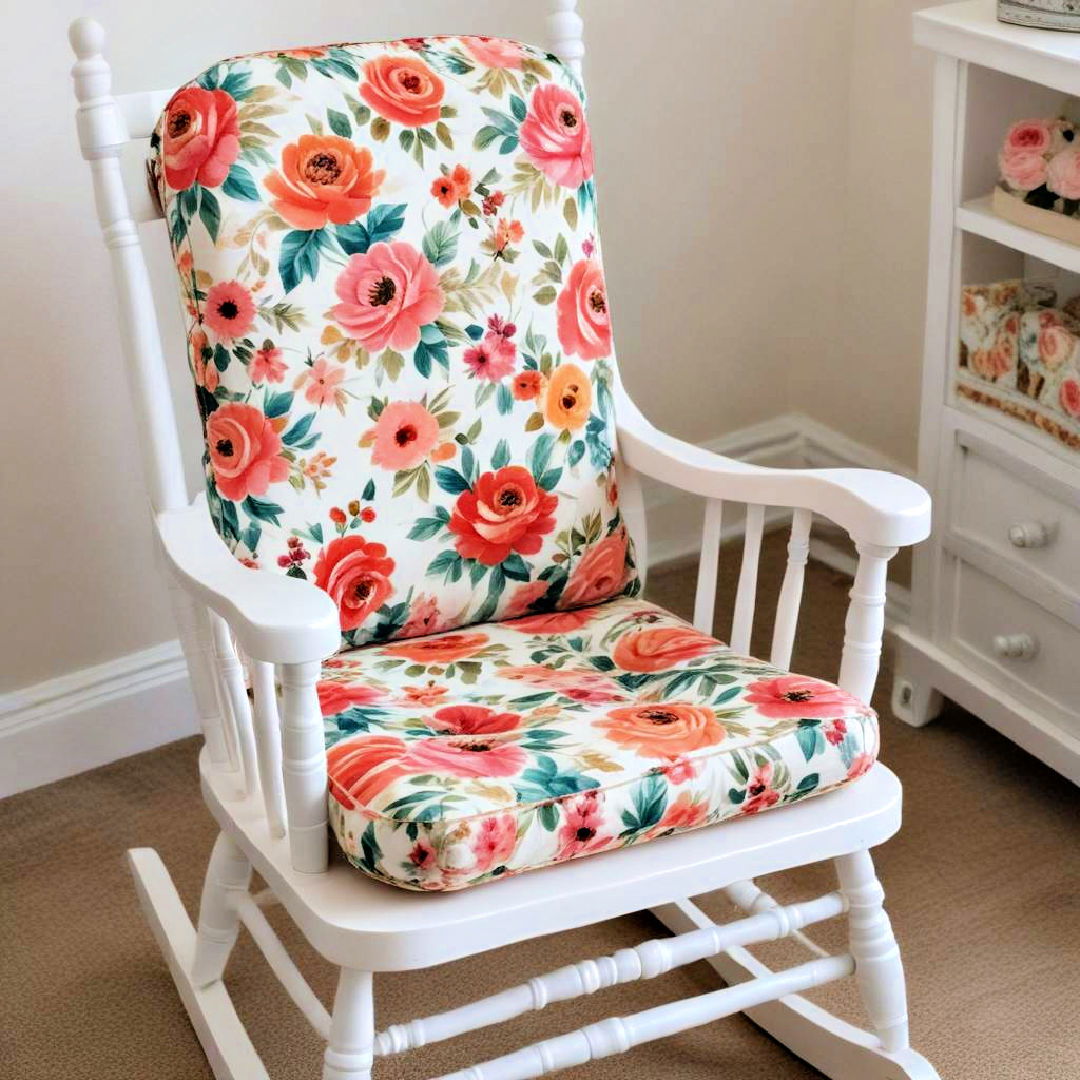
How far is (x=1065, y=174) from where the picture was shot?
1.74 metres

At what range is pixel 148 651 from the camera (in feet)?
7.20

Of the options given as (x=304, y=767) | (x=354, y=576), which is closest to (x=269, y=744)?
(x=304, y=767)

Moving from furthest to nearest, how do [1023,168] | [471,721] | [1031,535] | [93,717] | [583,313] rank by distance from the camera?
[93,717]
[1031,535]
[1023,168]
[583,313]
[471,721]

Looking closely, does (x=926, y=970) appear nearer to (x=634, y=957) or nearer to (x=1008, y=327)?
(x=634, y=957)

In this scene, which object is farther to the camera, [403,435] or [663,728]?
[403,435]

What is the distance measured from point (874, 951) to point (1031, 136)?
0.94 metres

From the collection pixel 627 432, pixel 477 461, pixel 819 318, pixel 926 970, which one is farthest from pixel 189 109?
pixel 819 318

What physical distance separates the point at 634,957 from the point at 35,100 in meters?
1.24

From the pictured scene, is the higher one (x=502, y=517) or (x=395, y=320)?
(x=395, y=320)

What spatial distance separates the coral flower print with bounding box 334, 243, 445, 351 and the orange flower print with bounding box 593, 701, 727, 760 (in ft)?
1.47

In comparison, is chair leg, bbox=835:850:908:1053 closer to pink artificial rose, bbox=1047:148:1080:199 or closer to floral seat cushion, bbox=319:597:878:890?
floral seat cushion, bbox=319:597:878:890

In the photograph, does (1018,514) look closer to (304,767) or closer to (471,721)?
(471,721)

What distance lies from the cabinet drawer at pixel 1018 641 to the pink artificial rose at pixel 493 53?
3.00 ft

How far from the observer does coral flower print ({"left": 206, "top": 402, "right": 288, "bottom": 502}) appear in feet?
A: 4.93
